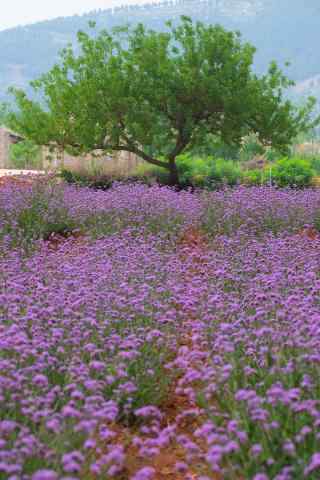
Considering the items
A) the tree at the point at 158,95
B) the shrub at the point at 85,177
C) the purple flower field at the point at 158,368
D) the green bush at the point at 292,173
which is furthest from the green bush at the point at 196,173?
the purple flower field at the point at 158,368

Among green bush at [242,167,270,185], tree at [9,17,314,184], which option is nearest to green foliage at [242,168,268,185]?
green bush at [242,167,270,185]

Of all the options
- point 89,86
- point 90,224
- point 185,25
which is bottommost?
point 90,224

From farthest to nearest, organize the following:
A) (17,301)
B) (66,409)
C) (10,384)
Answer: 1. (17,301)
2. (10,384)
3. (66,409)

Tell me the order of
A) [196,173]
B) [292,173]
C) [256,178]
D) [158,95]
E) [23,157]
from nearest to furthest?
[158,95], [256,178], [292,173], [196,173], [23,157]

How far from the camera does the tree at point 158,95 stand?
580 inches

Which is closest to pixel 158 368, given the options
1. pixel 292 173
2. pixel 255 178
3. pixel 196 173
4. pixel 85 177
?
pixel 85 177

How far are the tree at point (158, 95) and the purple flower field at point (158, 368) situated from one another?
8137 mm

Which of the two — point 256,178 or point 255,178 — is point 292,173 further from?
point 255,178

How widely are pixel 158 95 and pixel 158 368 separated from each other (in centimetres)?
1143

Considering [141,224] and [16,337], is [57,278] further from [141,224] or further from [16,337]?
[141,224]

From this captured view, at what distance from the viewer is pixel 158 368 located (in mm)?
3725

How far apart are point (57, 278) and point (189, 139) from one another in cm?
1092

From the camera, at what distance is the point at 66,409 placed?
2184mm

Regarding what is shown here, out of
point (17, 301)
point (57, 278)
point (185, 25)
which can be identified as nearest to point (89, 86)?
point (185, 25)
